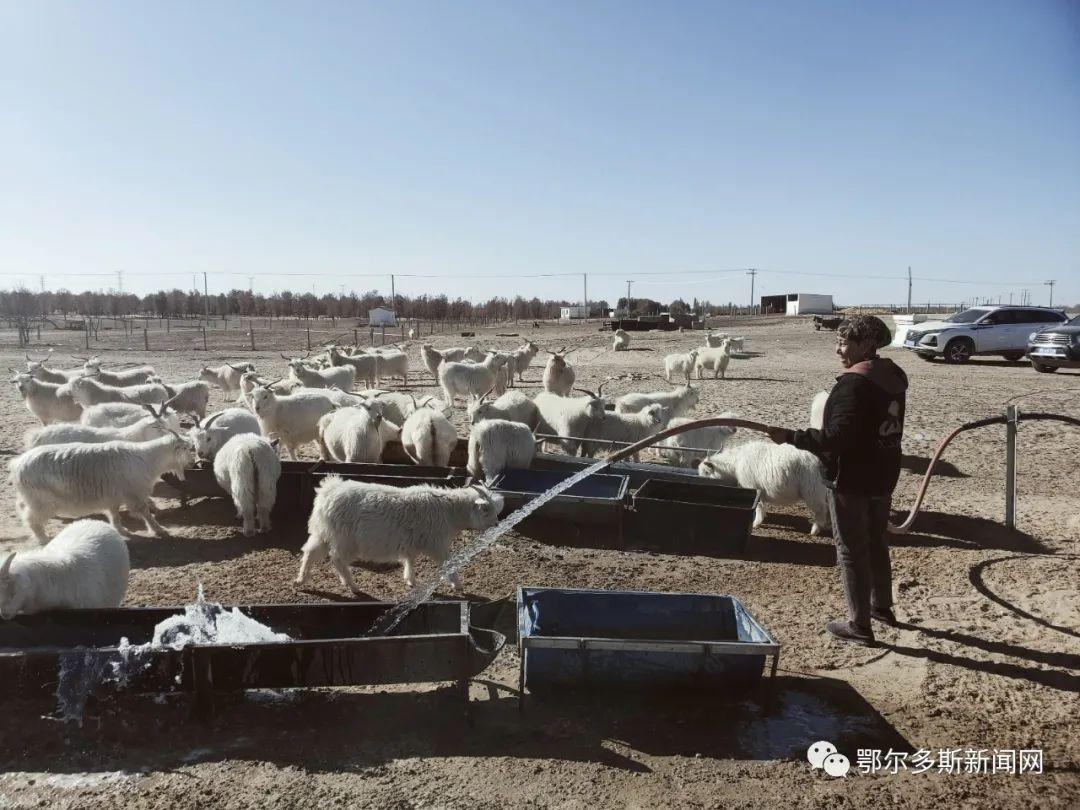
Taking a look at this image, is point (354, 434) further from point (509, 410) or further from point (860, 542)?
point (860, 542)

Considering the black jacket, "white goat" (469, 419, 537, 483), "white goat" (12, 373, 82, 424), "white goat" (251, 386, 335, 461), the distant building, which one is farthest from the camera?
the distant building

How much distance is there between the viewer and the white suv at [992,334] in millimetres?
24688

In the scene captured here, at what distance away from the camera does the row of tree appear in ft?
246

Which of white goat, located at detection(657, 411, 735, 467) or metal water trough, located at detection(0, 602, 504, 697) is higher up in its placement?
white goat, located at detection(657, 411, 735, 467)

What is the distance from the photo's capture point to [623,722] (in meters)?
4.30

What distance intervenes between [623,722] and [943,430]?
10640 mm

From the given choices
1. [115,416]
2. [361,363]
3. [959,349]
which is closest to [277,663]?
[115,416]

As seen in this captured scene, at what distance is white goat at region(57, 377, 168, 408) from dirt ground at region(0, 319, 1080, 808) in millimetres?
6269

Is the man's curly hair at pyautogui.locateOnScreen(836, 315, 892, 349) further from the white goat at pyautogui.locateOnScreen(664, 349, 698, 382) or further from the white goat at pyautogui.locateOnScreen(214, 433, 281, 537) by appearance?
the white goat at pyautogui.locateOnScreen(664, 349, 698, 382)

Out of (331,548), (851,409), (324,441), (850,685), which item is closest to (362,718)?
(331,548)

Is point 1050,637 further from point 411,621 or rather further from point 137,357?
point 137,357

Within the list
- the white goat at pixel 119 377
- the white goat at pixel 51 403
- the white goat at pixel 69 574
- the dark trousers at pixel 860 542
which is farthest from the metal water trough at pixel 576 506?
the white goat at pixel 119 377

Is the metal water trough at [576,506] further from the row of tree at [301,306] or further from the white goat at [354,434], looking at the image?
the row of tree at [301,306]

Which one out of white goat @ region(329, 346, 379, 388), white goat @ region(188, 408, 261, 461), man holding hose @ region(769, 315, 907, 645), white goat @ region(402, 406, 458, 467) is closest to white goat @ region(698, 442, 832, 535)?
man holding hose @ region(769, 315, 907, 645)
